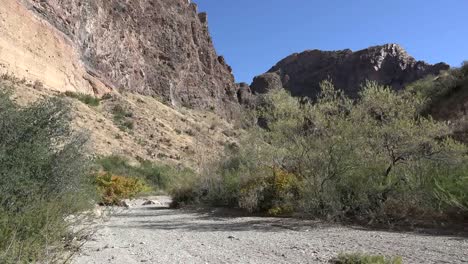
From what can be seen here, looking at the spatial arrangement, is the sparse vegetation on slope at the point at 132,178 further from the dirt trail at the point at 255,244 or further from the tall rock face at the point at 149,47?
the tall rock face at the point at 149,47

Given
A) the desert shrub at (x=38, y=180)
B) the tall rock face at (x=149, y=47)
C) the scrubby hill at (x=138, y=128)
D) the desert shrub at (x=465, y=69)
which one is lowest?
the desert shrub at (x=38, y=180)

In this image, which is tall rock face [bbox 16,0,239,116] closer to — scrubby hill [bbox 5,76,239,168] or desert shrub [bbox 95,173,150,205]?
scrubby hill [bbox 5,76,239,168]

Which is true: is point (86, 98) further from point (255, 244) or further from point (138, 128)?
point (255, 244)

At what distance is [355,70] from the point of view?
111062 mm

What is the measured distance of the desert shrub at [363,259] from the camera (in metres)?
6.40

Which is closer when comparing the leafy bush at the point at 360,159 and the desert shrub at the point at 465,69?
the leafy bush at the point at 360,159

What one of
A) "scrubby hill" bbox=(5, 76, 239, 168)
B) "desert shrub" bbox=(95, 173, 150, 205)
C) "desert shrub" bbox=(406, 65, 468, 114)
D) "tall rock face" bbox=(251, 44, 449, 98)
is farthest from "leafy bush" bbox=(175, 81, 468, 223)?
"tall rock face" bbox=(251, 44, 449, 98)

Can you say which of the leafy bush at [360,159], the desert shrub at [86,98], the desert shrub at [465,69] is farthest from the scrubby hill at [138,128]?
the desert shrub at [465,69]


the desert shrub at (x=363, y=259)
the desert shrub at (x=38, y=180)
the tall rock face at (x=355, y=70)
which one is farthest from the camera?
the tall rock face at (x=355, y=70)

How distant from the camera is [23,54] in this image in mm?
32875

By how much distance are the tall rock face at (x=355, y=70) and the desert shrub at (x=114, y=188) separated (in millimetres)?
76110

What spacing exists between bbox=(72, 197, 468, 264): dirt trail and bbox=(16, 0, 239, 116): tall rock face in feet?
104

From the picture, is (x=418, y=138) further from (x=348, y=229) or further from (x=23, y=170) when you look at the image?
(x=23, y=170)

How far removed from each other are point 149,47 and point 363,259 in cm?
5407
